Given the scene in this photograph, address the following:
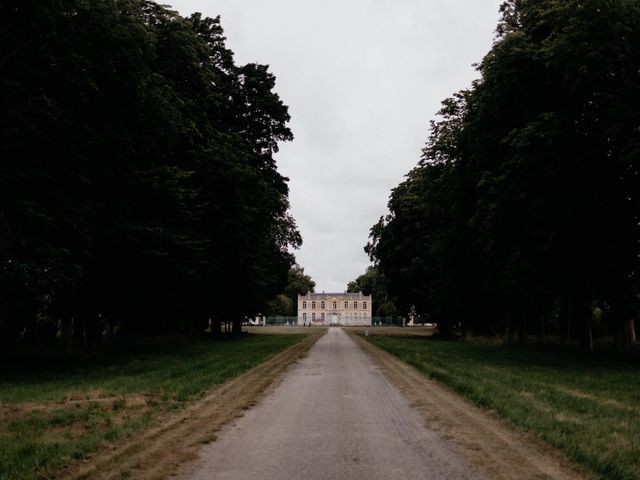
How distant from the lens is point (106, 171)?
1772cm

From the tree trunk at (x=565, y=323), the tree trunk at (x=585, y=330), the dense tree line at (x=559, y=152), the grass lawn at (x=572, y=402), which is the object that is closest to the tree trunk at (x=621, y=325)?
the dense tree line at (x=559, y=152)

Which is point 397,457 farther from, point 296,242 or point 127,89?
point 296,242

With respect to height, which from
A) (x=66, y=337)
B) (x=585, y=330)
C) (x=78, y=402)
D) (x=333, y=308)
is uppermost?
(x=333, y=308)

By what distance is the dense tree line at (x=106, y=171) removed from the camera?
1455cm

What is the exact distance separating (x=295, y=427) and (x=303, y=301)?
5588 inches

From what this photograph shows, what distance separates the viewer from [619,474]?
238 inches

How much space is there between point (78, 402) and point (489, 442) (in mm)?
7483

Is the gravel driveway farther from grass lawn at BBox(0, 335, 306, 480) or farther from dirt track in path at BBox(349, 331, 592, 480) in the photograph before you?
grass lawn at BBox(0, 335, 306, 480)

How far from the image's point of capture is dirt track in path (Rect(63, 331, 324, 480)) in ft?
20.0

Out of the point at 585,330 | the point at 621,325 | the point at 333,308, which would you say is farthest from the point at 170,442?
the point at 333,308

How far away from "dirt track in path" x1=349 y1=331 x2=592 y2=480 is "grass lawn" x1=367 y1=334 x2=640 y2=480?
249 millimetres

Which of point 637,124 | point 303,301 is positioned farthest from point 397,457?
point 303,301

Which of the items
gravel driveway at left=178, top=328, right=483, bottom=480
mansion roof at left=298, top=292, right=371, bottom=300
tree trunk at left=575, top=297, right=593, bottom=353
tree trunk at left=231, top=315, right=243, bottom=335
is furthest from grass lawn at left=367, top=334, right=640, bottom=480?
mansion roof at left=298, top=292, right=371, bottom=300

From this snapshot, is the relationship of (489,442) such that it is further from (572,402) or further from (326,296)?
(326,296)
